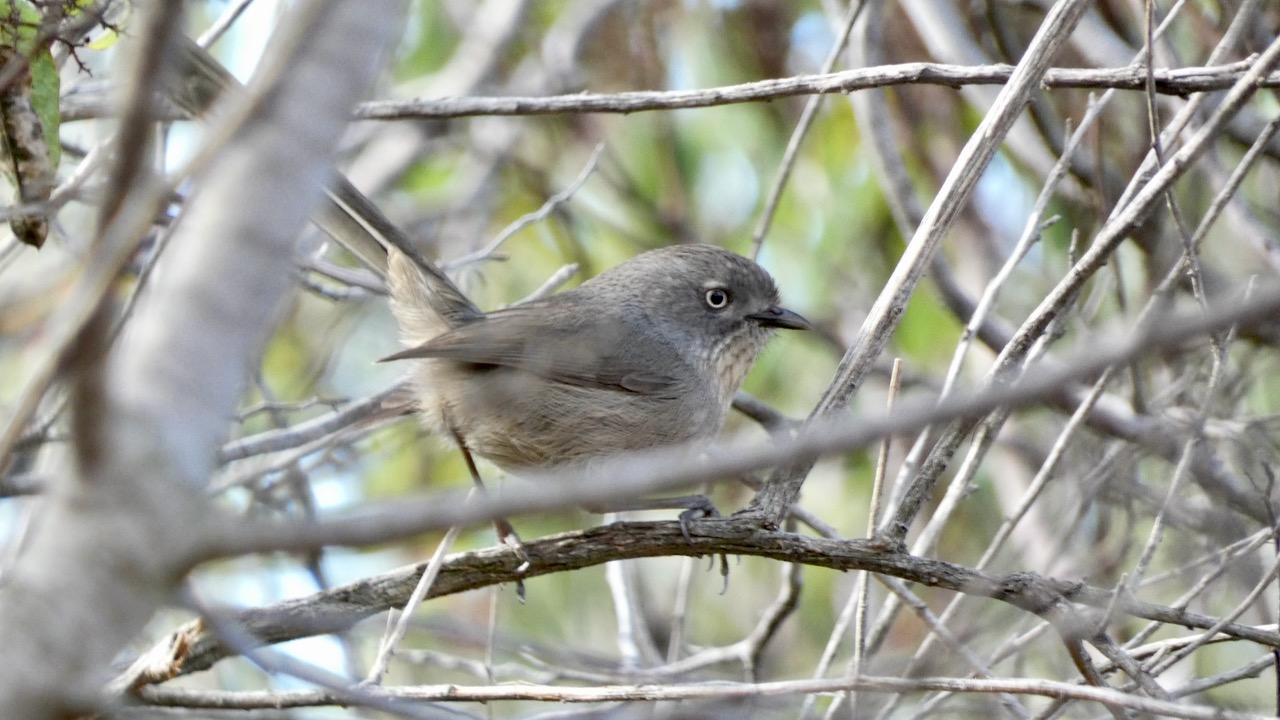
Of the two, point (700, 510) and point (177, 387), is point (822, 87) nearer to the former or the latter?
point (700, 510)

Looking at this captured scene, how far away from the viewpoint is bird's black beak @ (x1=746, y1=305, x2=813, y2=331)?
16.0 feet

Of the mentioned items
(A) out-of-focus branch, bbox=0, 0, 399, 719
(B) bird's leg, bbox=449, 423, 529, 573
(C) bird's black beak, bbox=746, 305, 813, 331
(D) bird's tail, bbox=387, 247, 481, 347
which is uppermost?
(C) bird's black beak, bbox=746, 305, 813, 331

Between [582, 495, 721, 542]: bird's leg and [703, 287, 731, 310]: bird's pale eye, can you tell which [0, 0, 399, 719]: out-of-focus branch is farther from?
[703, 287, 731, 310]: bird's pale eye

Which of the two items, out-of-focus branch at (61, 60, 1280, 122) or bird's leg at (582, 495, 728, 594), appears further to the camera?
bird's leg at (582, 495, 728, 594)

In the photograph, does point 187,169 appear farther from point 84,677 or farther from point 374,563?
point 374,563

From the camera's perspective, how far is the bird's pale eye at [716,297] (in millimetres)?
4930

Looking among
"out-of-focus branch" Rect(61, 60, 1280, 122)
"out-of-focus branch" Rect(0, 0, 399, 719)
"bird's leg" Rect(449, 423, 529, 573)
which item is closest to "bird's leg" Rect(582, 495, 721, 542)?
"bird's leg" Rect(449, 423, 529, 573)

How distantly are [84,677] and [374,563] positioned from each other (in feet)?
16.8

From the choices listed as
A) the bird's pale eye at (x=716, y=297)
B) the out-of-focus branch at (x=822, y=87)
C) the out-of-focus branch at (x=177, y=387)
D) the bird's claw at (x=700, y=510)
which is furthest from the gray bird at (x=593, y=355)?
the out-of-focus branch at (x=177, y=387)

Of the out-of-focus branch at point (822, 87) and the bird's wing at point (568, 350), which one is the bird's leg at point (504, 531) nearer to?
the bird's wing at point (568, 350)

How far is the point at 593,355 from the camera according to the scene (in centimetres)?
452

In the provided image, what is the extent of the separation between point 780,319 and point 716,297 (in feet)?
0.90

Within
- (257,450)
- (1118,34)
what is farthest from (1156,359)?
(257,450)

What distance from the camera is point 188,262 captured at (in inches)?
53.3
